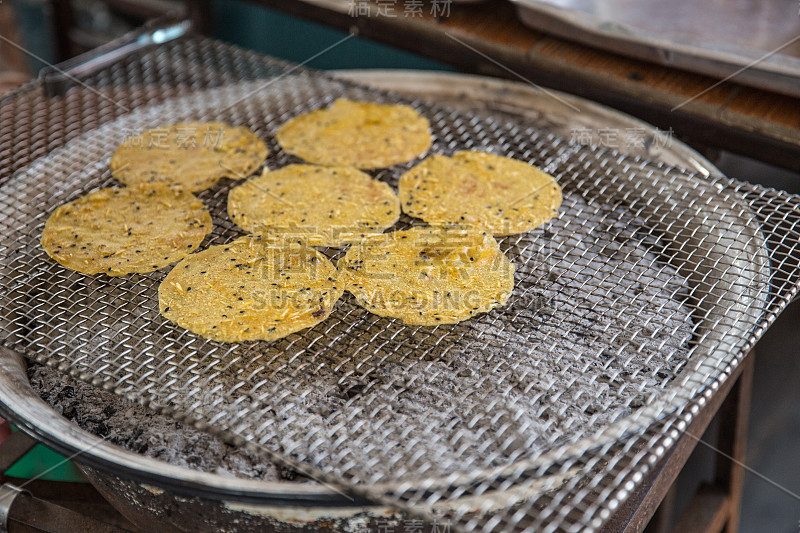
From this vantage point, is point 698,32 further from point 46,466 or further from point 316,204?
point 46,466

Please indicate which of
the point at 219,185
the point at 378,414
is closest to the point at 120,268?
the point at 219,185

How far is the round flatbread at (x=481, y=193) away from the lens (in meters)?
2.55

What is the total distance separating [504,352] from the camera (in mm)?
2072

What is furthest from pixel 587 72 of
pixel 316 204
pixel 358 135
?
pixel 316 204

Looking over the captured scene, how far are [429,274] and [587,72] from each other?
1517 mm

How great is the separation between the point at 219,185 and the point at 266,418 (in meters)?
1.25

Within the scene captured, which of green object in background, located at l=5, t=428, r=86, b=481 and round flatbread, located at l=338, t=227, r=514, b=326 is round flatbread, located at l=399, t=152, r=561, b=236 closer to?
round flatbread, located at l=338, t=227, r=514, b=326

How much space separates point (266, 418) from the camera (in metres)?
1.89

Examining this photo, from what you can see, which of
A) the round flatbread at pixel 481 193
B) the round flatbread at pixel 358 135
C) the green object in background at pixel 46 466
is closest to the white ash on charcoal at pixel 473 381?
the round flatbread at pixel 481 193

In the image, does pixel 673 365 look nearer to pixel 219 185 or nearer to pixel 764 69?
pixel 764 69

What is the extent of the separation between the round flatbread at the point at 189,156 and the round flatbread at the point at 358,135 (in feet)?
0.59

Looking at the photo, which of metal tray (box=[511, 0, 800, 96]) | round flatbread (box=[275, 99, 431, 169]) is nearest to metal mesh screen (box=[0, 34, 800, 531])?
Result: round flatbread (box=[275, 99, 431, 169])

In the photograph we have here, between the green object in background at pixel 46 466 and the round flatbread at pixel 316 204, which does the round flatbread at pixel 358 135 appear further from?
the green object in background at pixel 46 466

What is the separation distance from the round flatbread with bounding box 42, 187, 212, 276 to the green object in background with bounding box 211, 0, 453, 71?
2.89 metres
